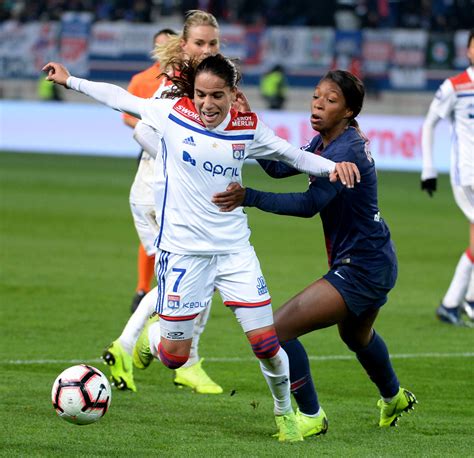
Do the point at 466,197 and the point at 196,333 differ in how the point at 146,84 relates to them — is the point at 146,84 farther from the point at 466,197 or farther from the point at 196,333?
the point at 466,197

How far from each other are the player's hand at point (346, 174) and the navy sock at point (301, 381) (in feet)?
3.31

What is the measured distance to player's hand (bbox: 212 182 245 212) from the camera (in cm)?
592

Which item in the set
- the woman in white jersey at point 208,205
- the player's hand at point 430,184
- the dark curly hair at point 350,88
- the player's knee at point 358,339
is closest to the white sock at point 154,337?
the woman in white jersey at point 208,205

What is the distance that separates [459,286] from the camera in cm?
1036

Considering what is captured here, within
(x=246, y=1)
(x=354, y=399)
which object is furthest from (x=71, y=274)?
(x=246, y=1)

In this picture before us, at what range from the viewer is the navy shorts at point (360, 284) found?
6.27m

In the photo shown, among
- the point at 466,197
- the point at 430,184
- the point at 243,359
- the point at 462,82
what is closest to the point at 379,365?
the point at 243,359

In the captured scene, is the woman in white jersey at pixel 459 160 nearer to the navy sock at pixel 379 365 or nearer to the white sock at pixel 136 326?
the white sock at pixel 136 326

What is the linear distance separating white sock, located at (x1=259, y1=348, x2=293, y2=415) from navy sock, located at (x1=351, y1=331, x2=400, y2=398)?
1.81 feet

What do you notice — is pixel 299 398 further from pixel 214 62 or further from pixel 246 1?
pixel 246 1

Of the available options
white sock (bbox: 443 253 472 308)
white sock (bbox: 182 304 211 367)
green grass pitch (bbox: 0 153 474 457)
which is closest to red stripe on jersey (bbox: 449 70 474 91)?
white sock (bbox: 443 253 472 308)

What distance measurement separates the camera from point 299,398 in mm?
6422

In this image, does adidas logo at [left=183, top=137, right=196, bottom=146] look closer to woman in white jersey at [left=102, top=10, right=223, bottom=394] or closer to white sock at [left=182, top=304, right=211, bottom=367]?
woman in white jersey at [left=102, top=10, right=223, bottom=394]

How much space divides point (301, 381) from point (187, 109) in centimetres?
153
